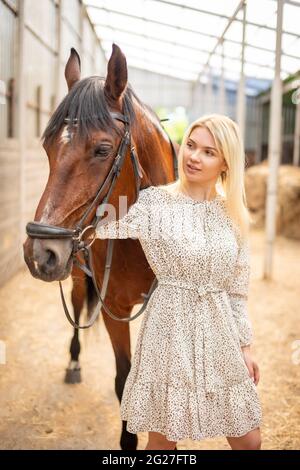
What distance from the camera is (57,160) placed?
1.46 m

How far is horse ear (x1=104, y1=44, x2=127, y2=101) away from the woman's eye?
0.21 meters

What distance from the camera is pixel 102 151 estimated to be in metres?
1.52

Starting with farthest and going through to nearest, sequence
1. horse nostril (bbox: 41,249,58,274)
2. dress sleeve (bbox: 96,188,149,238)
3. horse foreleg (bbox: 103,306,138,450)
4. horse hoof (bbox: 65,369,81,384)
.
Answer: horse hoof (bbox: 65,369,81,384), horse foreleg (bbox: 103,306,138,450), dress sleeve (bbox: 96,188,149,238), horse nostril (bbox: 41,249,58,274)

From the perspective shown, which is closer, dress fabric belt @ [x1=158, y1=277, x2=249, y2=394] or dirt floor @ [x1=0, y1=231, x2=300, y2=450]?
dress fabric belt @ [x1=158, y1=277, x2=249, y2=394]

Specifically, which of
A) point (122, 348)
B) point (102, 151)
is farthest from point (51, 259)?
point (122, 348)

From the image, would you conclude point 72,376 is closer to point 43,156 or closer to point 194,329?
point 194,329

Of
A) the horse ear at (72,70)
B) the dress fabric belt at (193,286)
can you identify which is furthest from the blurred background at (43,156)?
the horse ear at (72,70)

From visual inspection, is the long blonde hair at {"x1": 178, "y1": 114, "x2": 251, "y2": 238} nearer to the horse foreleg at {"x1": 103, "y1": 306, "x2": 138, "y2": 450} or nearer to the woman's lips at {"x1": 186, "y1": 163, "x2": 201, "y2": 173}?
the woman's lips at {"x1": 186, "y1": 163, "x2": 201, "y2": 173}

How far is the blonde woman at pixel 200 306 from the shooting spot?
1.47m

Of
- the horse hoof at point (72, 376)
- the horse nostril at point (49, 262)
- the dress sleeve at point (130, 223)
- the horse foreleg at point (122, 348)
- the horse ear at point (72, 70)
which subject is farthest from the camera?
the horse hoof at point (72, 376)

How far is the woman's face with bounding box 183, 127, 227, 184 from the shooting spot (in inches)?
57.3

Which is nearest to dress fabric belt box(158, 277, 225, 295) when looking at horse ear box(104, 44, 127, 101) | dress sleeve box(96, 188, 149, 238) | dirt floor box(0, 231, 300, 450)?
dress sleeve box(96, 188, 149, 238)

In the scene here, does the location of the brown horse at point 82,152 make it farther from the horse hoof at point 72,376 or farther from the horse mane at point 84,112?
the horse hoof at point 72,376

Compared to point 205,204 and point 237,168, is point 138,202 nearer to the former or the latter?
point 205,204
